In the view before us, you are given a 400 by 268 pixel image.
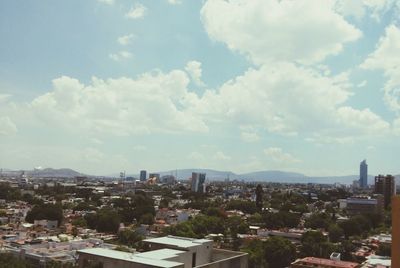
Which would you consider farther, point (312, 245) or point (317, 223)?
point (317, 223)

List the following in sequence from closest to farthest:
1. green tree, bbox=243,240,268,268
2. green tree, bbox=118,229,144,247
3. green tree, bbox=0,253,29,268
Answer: green tree, bbox=0,253,29,268
green tree, bbox=243,240,268,268
green tree, bbox=118,229,144,247

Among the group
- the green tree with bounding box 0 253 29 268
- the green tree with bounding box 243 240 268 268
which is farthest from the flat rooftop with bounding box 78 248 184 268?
the green tree with bounding box 243 240 268 268

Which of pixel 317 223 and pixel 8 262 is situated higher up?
pixel 317 223

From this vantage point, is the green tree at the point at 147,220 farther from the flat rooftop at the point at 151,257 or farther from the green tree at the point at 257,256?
the flat rooftop at the point at 151,257

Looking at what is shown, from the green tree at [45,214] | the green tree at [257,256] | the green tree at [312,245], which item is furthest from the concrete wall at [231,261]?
the green tree at [45,214]

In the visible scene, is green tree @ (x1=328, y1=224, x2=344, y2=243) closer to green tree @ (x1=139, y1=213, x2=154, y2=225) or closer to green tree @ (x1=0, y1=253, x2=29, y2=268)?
green tree @ (x1=139, y1=213, x2=154, y2=225)

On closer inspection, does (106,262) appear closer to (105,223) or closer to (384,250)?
(384,250)

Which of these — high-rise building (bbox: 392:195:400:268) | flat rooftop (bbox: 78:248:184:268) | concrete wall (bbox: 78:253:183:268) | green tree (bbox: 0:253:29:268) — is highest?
high-rise building (bbox: 392:195:400:268)

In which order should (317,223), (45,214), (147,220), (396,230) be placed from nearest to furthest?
(396,230) < (45,214) < (147,220) < (317,223)

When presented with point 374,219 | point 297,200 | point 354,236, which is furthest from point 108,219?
point 297,200

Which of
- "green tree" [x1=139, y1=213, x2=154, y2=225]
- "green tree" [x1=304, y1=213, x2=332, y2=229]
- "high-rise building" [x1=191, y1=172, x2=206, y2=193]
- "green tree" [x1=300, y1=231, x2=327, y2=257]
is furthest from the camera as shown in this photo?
"high-rise building" [x1=191, y1=172, x2=206, y2=193]

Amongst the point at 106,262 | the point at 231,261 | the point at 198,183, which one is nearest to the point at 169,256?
the point at 106,262

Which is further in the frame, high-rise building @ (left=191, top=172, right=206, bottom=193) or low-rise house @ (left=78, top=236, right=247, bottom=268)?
high-rise building @ (left=191, top=172, right=206, bottom=193)
